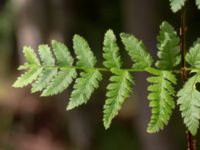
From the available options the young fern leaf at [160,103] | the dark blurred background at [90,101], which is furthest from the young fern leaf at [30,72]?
the dark blurred background at [90,101]

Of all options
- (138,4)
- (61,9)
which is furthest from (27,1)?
(138,4)

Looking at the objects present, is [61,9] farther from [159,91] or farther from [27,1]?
[159,91]

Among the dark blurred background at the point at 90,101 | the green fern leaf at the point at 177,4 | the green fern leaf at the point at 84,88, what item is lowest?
the green fern leaf at the point at 84,88

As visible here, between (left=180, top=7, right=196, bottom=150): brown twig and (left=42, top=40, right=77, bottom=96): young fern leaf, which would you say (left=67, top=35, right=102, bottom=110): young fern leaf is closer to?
(left=42, top=40, right=77, bottom=96): young fern leaf

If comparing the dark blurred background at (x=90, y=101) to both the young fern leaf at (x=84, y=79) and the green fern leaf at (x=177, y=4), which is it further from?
the green fern leaf at (x=177, y=4)

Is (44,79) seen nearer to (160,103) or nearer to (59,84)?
(59,84)

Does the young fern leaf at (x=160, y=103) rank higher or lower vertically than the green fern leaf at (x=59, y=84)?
lower
